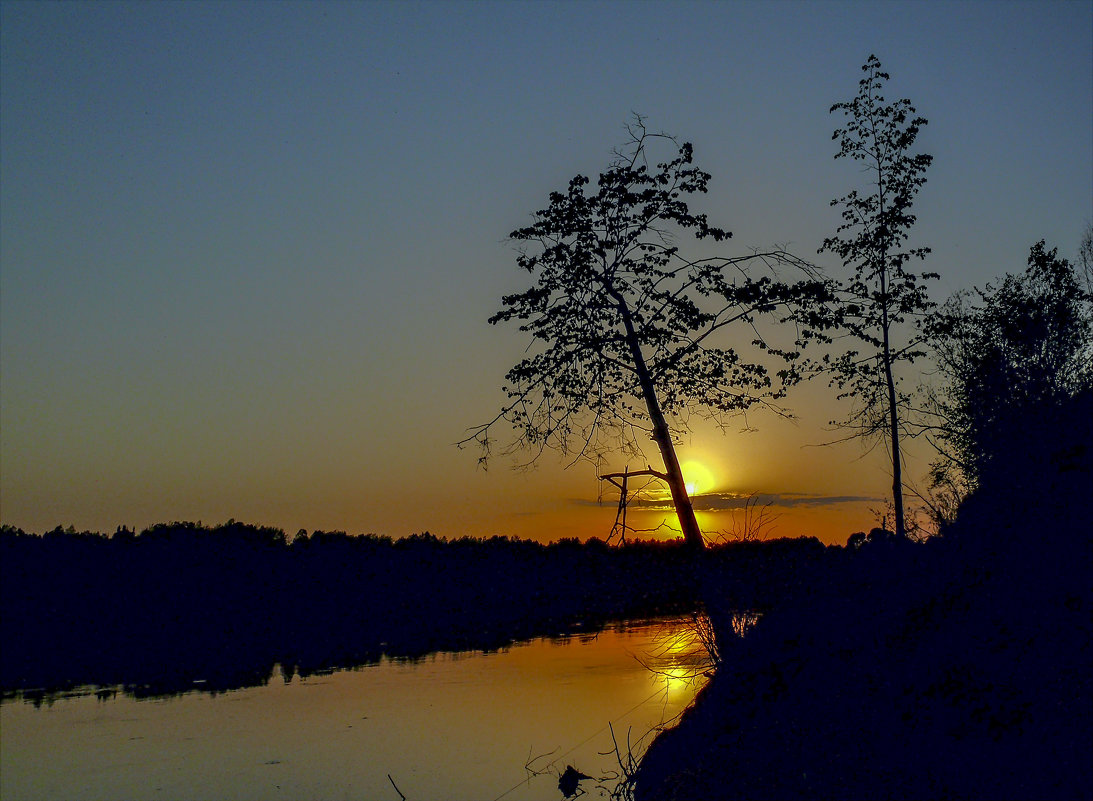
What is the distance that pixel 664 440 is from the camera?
665 inches

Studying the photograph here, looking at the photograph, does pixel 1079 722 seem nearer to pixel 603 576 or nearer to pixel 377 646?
pixel 377 646

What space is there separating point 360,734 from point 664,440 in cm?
968

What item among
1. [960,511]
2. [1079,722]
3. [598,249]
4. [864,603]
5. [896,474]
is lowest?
[1079,722]

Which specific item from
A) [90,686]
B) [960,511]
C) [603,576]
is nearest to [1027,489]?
[960,511]

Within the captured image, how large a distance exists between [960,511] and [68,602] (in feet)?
119

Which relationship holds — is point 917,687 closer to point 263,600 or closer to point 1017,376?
point 1017,376

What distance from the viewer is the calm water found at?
52.0ft

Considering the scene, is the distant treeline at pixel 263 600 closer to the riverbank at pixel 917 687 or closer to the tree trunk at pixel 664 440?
the tree trunk at pixel 664 440

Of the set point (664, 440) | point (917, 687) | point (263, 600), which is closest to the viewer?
point (917, 687)

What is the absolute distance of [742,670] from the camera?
12734mm

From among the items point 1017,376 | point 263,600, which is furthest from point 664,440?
point 263,600

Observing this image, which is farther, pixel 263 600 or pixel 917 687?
pixel 263 600

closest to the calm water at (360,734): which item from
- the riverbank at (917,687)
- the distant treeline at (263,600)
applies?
the riverbank at (917,687)

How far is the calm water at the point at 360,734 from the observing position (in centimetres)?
1584
